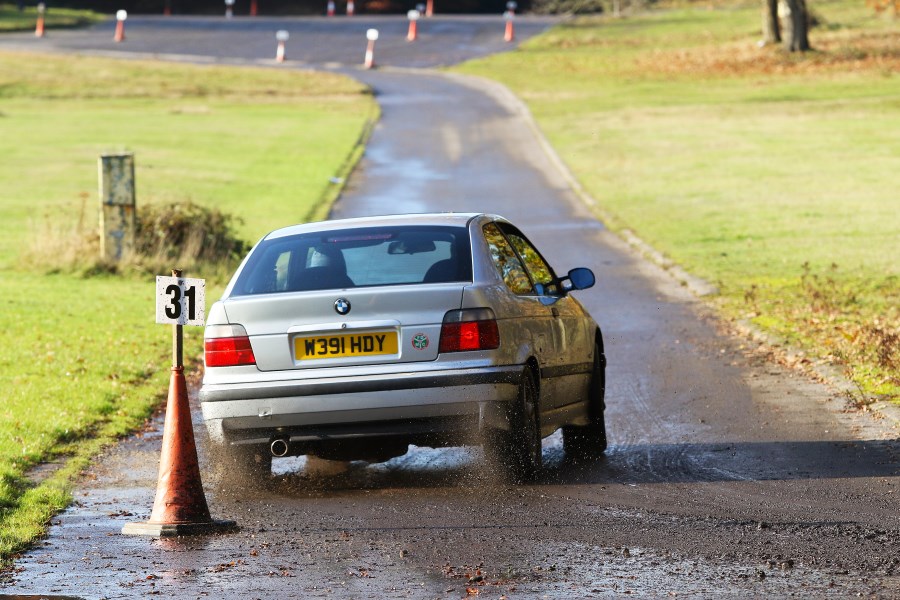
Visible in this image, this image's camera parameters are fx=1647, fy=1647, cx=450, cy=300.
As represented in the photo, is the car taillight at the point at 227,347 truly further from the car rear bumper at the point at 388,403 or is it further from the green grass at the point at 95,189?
the green grass at the point at 95,189

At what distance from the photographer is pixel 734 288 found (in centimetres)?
1852

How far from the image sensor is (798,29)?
58844 mm

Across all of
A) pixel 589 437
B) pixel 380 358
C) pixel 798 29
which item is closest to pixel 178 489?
pixel 380 358

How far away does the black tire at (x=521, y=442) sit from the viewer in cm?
882

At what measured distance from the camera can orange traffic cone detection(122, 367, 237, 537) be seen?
8.01 metres

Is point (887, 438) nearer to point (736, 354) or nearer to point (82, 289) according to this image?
point (736, 354)

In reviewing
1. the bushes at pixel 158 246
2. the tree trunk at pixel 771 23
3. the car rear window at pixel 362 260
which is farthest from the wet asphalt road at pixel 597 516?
the tree trunk at pixel 771 23

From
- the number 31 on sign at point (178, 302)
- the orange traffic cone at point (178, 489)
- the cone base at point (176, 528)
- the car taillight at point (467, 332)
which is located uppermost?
the number 31 on sign at point (178, 302)

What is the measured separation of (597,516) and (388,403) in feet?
4.31


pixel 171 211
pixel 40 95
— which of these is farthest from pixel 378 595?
pixel 40 95

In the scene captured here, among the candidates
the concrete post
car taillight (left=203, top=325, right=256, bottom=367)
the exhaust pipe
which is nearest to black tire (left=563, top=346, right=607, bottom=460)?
Answer: the exhaust pipe

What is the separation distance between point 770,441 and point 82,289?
451 inches

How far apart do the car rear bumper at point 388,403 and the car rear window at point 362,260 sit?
0.62m

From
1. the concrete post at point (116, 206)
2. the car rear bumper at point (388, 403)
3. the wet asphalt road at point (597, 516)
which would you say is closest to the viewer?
the wet asphalt road at point (597, 516)
